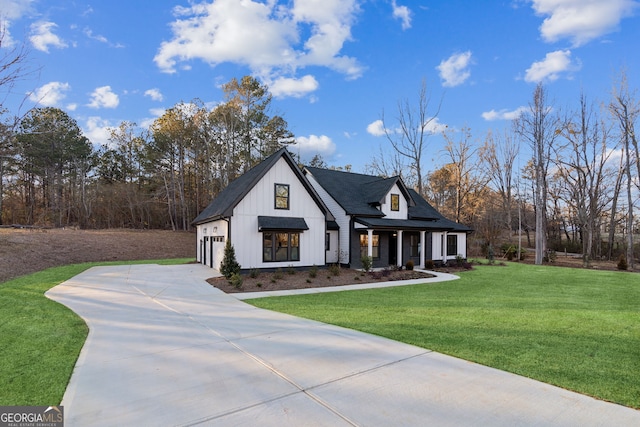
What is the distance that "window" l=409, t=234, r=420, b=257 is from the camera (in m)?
19.6

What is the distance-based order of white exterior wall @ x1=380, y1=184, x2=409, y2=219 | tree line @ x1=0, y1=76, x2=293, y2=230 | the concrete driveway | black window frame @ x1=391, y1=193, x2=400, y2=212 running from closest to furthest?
1. the concrete driveway
2. white exterior wall @ x1=380, y1=184, x2=409, y2=219
3. black window frame @ x1=391, y1=193, x2=400, y2=212
4. tree line @ x1=0, y1=76, x2=293, y2=230

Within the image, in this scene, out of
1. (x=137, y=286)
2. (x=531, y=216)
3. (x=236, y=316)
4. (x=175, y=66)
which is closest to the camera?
(x=236, y=316)

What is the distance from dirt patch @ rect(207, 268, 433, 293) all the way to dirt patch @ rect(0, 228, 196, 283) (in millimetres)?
9665

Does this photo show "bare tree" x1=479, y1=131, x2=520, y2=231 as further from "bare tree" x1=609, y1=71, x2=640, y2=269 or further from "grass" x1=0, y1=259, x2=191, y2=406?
"grass" x1=0, y1=259, x2=191, y2=406

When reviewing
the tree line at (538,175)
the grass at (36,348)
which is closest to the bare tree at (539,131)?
the tree line at (538,175)

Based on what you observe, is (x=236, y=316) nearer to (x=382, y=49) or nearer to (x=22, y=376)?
(x=22, y=376)

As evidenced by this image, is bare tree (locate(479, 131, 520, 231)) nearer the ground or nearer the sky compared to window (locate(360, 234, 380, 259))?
nearer the sky

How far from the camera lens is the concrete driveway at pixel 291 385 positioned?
9.63 ft

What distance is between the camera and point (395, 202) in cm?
1867

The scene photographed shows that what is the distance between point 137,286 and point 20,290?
10.9 ft

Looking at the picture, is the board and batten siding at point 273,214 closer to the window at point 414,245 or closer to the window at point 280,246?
the window at point 280,246

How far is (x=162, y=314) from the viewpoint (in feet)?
24.1

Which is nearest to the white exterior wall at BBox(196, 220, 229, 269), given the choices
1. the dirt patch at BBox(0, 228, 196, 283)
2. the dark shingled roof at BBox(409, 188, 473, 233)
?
the dirt patch at BBox(0, 228, 196, 283)

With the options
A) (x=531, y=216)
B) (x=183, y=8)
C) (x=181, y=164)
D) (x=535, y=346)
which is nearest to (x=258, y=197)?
(x=183, y=8)
